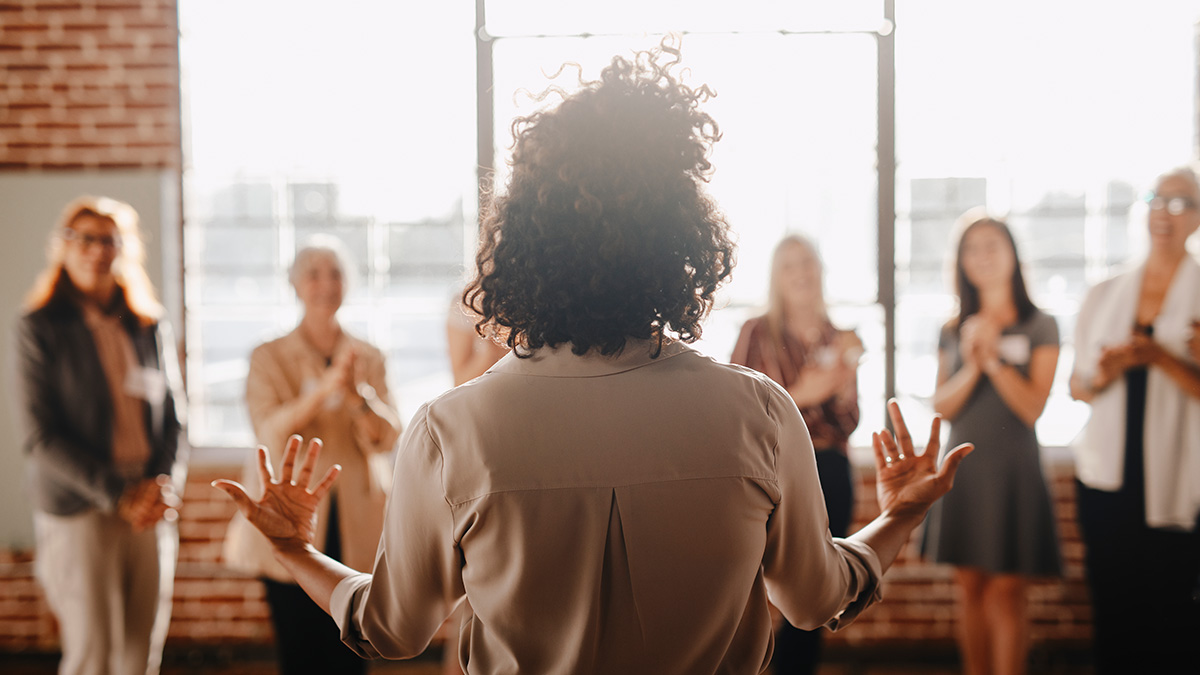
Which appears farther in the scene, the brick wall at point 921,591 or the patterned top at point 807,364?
the brick wall at point 921,591

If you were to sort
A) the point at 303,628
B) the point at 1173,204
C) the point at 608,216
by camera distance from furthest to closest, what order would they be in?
the point at 1173,204 < the point at 303,628 < the point at 608,216

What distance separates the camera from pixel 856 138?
11.9 ft

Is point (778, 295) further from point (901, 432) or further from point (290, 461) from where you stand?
point (290, 461)

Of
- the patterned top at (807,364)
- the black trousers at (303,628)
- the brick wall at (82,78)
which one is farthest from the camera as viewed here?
the brick wall at (82,78)

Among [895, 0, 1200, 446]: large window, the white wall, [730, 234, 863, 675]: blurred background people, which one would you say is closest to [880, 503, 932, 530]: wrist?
[730, 234, 863, 675]: blurred background people

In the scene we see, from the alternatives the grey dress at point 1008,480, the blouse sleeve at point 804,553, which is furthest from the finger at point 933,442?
the grey dress at point 1008,480

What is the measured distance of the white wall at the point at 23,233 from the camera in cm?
→ 350

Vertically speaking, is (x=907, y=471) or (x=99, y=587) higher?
(x=907, y=471)

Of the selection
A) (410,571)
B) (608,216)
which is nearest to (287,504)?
(410,571)

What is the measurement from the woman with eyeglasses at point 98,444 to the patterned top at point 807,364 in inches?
75.1

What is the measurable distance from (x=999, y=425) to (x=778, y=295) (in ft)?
A: 2.77

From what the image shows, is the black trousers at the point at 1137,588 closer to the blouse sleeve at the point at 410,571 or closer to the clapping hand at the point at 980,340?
the clapping hand at the point at 980,340

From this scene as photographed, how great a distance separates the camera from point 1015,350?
269 cm

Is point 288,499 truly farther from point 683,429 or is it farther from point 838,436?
point 838,436
